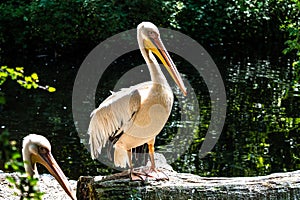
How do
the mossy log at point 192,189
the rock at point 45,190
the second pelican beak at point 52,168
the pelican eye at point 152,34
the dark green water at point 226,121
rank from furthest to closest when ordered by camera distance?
the dark green water at point 226,121
the rock at point 45,190
the pelican eye at point 152,34
the mossy log at point 192,189
the second pelican beak at point 52,168

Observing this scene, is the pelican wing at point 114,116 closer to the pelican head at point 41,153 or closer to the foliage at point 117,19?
the pelican head at point 41,153

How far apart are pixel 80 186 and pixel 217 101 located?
5.80 m

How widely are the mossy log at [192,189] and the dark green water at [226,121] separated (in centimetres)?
273

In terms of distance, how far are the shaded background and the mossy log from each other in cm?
276

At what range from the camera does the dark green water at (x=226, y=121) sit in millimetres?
7625

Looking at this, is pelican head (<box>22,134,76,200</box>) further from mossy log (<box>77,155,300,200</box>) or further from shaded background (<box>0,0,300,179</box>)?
shaded background (<box>0,0,300,179</box>)

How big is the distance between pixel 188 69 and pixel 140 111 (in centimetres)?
802

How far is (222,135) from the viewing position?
8.67m

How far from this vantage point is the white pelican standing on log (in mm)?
4496

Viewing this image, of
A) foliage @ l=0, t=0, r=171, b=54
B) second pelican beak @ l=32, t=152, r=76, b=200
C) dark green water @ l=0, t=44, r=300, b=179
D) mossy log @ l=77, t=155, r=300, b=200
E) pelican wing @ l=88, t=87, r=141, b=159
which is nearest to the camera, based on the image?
second pelican beak @ l=32, t=152, r=76, b=200

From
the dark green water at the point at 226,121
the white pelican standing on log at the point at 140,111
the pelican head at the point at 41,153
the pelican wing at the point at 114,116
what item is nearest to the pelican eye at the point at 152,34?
the white pelican standing on log at the point at 140,111

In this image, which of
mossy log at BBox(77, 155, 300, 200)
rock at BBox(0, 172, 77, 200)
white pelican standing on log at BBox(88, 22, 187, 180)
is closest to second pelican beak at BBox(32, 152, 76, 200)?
mossy log at BBox(77, 155, 300, 200)

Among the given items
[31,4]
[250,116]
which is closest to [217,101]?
[250,116]

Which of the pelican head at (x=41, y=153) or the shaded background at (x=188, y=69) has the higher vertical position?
the shaded background at (x=188, y=69)
